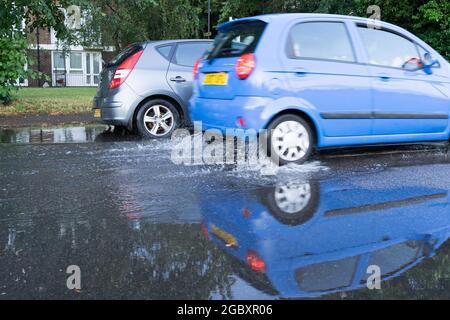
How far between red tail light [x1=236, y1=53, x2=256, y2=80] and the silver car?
282 cm

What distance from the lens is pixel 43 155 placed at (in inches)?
292

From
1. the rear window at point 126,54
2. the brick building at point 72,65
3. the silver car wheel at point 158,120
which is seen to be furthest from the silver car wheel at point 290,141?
the brick building at point 72,65

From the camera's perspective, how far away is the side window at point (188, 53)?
29.6 feet

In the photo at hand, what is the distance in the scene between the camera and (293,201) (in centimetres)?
492

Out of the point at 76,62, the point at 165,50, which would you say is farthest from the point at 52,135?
the point at 76,62

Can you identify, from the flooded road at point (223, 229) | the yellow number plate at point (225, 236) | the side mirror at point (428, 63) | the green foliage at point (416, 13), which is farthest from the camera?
the green foliage at point (416, 13)

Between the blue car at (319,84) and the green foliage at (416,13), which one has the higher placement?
the green foliage at (416,13)

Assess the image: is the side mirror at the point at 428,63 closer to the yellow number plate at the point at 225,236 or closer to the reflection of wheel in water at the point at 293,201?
the reflection of wheel in water at the point at 293,201

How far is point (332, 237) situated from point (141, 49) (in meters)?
5.88

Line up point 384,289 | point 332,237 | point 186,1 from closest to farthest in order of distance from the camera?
point 384,289, point 332,237, point 186,1

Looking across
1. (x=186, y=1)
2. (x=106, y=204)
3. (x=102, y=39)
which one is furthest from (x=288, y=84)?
(x=102, y=39)
